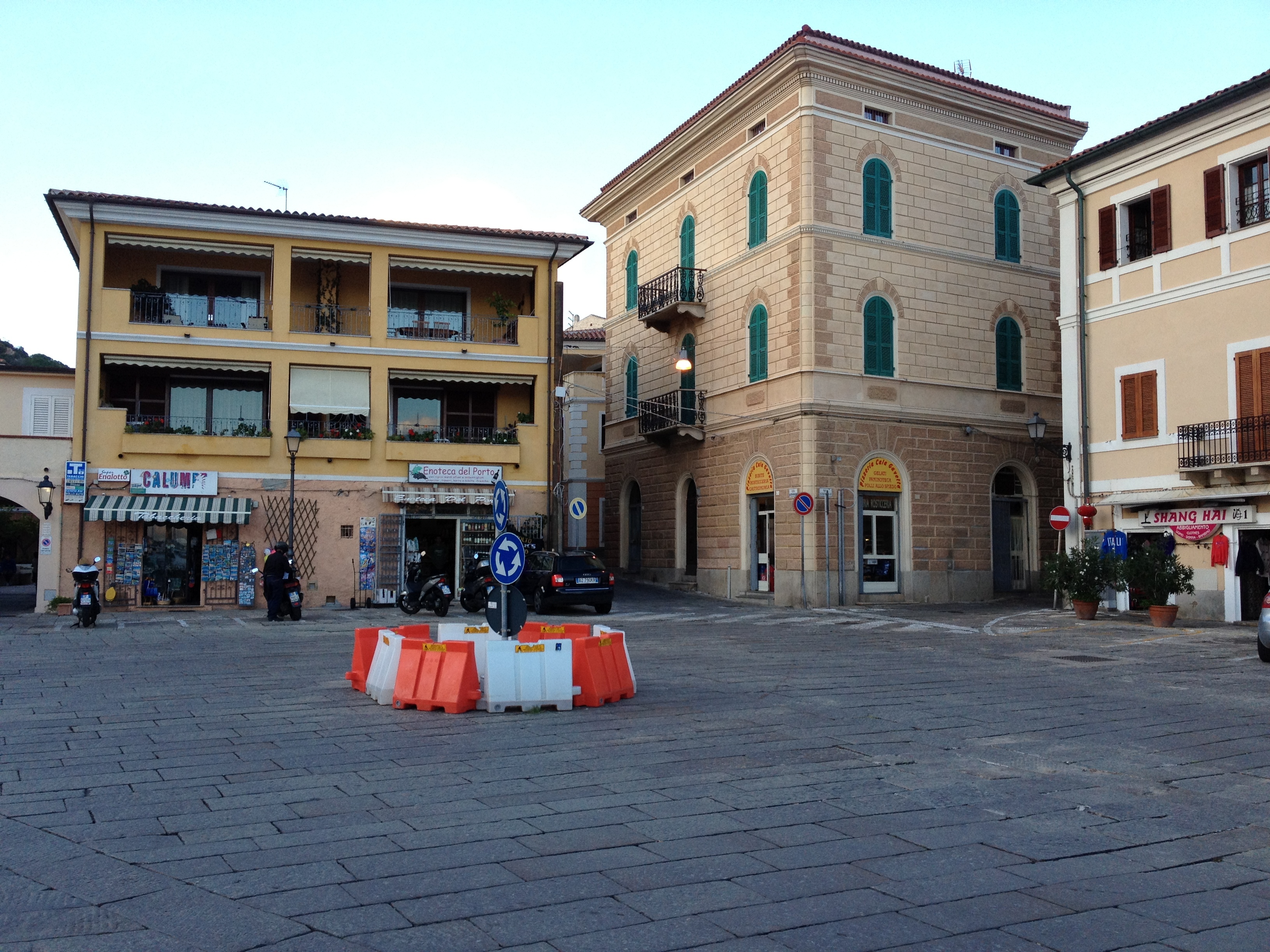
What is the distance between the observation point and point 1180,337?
22578 millimetres

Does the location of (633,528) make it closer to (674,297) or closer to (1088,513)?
(674,297)

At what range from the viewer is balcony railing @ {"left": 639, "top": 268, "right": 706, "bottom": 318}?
32062 millimetres

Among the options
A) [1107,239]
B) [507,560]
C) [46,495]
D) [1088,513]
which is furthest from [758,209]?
[507,560]

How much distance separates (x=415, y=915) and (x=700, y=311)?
1114 inches

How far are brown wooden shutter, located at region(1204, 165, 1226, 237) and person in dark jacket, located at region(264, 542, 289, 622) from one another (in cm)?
1983

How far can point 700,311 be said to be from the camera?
32.0m

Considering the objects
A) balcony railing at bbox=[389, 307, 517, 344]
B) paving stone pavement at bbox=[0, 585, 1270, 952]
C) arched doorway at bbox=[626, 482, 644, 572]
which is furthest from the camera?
arched doorway at bbox=[626, 482, 644, 572]

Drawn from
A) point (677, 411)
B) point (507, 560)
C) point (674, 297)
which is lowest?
point (507, 560)

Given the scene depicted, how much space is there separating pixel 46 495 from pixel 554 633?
18.5 metres

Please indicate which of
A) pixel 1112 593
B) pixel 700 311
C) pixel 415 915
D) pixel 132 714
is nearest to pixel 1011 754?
pixel 415 915

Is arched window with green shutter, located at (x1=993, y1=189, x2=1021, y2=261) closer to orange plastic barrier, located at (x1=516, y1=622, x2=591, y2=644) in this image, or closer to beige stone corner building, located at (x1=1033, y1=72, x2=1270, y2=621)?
beige stone corner building, located at (x1=1033, y1=72, x2=1270, y2=621)

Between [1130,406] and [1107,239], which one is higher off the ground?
[1107,239]

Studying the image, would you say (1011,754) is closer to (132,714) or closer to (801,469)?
(132,714)

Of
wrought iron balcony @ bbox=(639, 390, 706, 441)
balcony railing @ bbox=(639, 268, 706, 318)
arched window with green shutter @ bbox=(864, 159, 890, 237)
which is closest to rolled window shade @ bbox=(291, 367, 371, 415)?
wrought iron balcony @ bbox=(639, 390, 706, 441)
